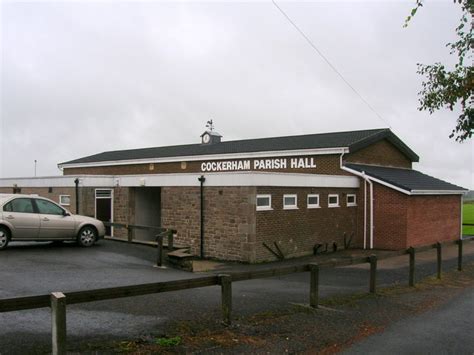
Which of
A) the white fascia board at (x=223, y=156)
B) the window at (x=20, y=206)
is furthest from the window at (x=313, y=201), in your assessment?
the window at (x=20, y=206)

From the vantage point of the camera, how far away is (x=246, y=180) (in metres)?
16.7

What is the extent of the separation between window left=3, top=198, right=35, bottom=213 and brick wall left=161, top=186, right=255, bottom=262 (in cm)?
666

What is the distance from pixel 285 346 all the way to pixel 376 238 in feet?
57.4

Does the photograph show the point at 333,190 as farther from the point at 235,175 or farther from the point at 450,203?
the point at 450,203

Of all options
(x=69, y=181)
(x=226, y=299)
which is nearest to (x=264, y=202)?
(x=69, y=181)

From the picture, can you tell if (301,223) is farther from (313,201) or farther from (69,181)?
(69,181)

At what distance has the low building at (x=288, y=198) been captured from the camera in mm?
17219

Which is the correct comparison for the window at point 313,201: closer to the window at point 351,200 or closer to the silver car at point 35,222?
the window at point 351,200

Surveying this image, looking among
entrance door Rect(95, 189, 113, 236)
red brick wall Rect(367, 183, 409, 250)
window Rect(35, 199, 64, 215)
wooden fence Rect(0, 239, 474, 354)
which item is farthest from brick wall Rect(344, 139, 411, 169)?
wooden fence Rect(0, 239, 474, 354)

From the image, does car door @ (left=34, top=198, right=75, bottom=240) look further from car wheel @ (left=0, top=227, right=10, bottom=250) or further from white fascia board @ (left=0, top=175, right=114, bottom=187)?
white fascia board @ (left=0, top=175, right=114, bottom=187)

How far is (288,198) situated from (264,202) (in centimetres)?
153

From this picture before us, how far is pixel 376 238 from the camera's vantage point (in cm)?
2222

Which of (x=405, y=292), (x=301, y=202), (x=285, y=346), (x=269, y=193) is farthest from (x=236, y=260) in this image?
(x=285, y=346)

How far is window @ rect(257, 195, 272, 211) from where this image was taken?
16984mm
